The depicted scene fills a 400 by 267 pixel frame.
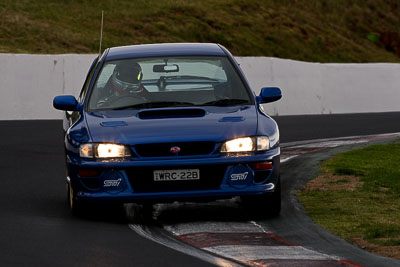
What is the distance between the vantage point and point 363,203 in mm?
11477

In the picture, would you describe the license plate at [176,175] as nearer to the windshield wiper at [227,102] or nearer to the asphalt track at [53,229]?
the asphalt track at [53,229]

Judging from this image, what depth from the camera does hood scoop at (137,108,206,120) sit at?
992 centimetres

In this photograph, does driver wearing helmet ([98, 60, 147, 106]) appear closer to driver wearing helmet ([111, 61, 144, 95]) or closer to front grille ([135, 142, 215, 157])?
driver wearing helmet ([111, 61, 144, 95])

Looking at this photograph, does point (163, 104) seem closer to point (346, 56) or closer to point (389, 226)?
point (389, 226)

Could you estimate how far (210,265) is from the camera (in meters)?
7.67

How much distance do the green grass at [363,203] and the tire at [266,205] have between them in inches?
16.4

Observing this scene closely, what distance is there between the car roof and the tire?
1766mm

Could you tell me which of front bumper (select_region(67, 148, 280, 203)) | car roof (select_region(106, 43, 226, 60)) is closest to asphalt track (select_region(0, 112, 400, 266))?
front bumper (select_region(67, 148, 280, 203))

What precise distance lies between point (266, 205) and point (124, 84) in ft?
6.13

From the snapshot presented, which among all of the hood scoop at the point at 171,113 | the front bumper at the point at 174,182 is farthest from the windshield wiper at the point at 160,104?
the front bumper at the point at 174,182

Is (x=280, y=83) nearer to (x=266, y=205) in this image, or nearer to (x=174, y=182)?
(x=266, y=205)

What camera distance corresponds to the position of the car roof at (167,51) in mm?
10984

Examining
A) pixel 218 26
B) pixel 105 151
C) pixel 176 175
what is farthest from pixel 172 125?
pixel 218 26

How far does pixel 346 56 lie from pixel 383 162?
42.8 meters
